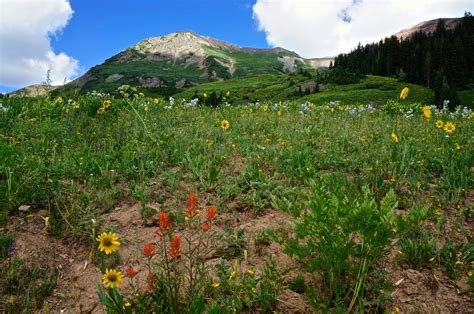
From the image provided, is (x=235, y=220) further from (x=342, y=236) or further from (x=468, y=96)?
(x=468, y=96)

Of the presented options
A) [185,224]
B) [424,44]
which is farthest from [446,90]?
[185,224]

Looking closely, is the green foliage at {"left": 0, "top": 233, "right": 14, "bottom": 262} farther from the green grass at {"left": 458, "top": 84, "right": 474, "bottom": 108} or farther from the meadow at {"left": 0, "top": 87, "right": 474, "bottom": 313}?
the green grass at {"left": 458, "top": 84, "right": 474, "bottom": 108}

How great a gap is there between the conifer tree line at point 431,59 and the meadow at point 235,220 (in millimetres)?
71180

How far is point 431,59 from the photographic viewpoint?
88.5 metres

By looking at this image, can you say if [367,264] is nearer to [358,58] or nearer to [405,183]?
[405,183]

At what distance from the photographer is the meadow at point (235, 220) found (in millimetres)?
2879

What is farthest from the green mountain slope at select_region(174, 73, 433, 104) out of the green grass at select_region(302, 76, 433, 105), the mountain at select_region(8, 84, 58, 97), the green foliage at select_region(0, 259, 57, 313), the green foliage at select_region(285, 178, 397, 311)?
the green foliage at select_region(285, 178, 397, 311)

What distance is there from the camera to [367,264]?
2.96m

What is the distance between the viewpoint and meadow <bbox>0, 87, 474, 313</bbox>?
2.88 metres

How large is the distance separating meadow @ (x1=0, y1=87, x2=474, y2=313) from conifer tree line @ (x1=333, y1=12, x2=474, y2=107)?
71180mm

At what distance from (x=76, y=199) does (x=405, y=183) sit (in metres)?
4.27

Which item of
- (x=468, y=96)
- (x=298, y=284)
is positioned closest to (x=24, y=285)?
(x=298, y=284)

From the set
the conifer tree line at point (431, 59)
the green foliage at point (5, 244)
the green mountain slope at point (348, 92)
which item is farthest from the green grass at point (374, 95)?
the green foliage at point (5, 244)

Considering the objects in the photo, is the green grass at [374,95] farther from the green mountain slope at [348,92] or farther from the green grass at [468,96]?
the green grass at [468,96]
